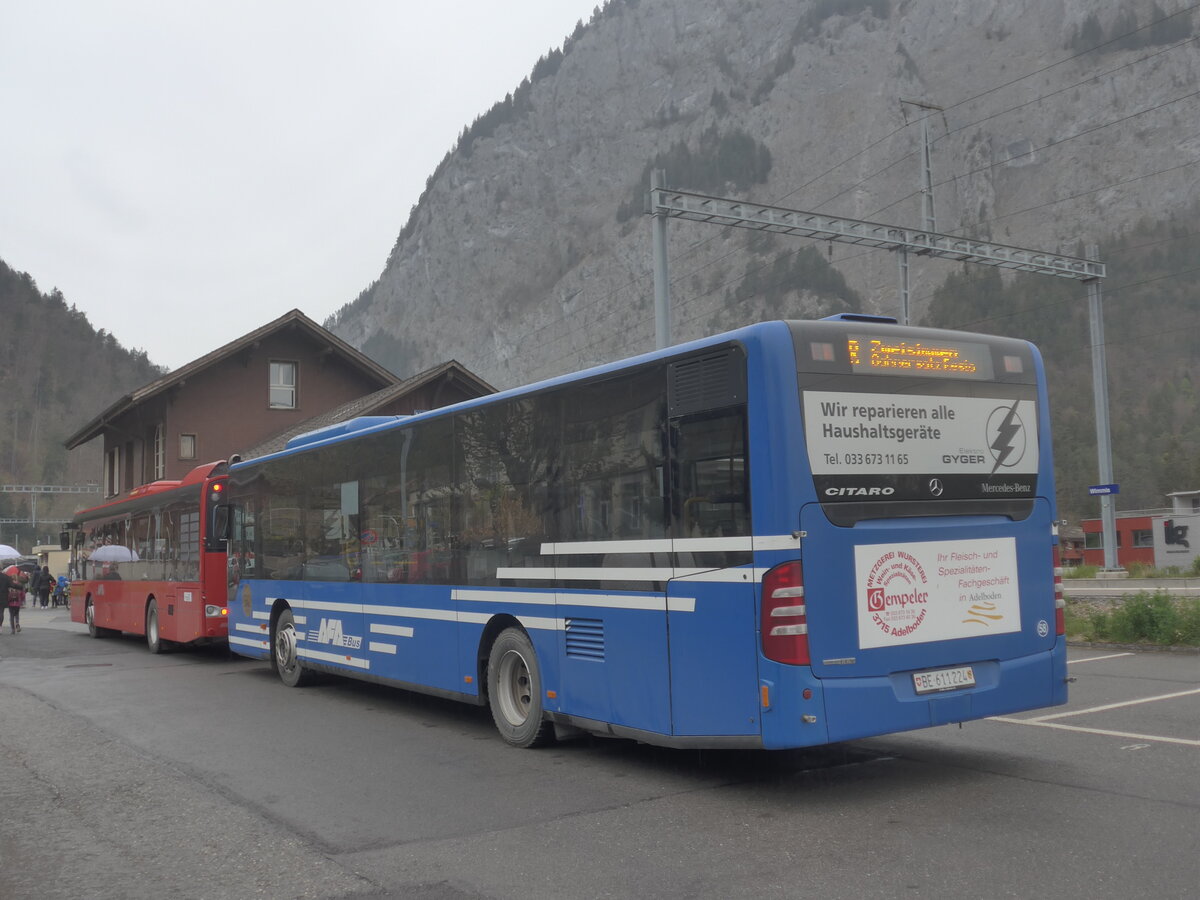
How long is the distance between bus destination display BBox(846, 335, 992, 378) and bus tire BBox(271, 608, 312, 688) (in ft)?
27.4

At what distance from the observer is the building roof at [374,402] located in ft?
112

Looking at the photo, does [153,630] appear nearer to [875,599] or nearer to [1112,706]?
[1112,706]

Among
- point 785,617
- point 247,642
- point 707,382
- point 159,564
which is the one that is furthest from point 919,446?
point 159,564

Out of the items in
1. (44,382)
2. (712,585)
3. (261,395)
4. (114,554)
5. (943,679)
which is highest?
(44,382)

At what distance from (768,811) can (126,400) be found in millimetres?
33187

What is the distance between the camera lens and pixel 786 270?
150 metres

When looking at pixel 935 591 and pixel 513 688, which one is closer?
pixel 935 591

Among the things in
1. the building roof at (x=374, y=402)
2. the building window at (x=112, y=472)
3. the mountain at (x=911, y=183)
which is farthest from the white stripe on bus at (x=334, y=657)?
the mountain at (x=911, y=183)

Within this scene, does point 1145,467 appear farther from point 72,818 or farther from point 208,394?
point 72,818

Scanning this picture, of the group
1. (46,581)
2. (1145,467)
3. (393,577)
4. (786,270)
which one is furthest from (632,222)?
(393,577)

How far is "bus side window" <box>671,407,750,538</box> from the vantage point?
7031mm

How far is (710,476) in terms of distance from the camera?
23.7 feet

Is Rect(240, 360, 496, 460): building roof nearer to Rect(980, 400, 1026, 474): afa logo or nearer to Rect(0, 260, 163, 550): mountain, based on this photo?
Rect(980, 400, 1026, 474): afa logo

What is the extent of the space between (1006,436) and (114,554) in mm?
18569
